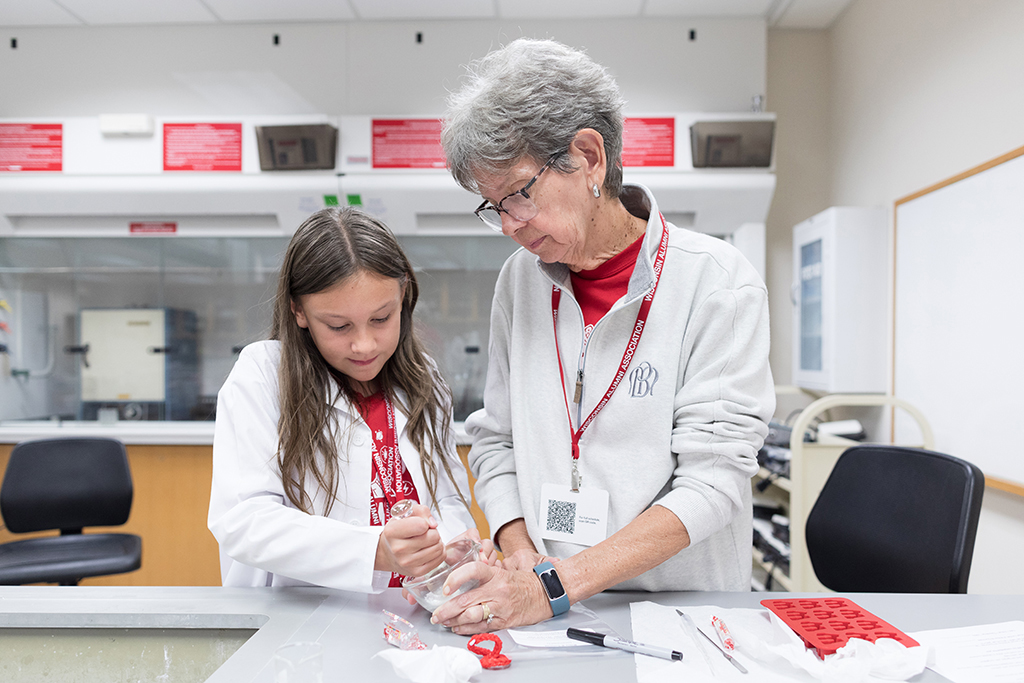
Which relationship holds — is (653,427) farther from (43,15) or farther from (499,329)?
(43,15)

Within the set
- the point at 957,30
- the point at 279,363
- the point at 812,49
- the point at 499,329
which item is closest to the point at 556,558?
the point at 499,329

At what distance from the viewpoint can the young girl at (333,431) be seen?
0.91 m

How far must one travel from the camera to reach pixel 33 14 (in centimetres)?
306

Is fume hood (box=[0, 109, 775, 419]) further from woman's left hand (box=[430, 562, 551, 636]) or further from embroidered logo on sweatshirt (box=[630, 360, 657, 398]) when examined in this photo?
woman's left hand (box=[430, 562, 551, 636])

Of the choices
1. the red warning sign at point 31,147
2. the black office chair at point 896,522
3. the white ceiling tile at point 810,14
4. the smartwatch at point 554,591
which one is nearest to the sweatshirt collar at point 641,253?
the smartwatch at point 554,591

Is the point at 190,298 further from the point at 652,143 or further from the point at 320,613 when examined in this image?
the point at 320,613

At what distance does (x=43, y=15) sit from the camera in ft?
10.1

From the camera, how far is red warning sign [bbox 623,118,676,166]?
292 cm

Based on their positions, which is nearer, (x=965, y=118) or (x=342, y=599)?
(x=342, y=599)

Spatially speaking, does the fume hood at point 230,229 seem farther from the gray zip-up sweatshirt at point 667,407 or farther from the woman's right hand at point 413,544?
the woman's right hand at point 413,544

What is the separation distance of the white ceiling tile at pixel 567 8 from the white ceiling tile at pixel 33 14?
2.06 meters

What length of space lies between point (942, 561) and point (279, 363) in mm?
1239

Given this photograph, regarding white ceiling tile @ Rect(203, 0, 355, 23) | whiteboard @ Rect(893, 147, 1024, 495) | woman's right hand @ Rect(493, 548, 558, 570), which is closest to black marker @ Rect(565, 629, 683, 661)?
woman's right hand @ Rect(493, 548, 558, 570)

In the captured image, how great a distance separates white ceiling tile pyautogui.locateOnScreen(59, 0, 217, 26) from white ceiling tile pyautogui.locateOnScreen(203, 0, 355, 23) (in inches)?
3.4
